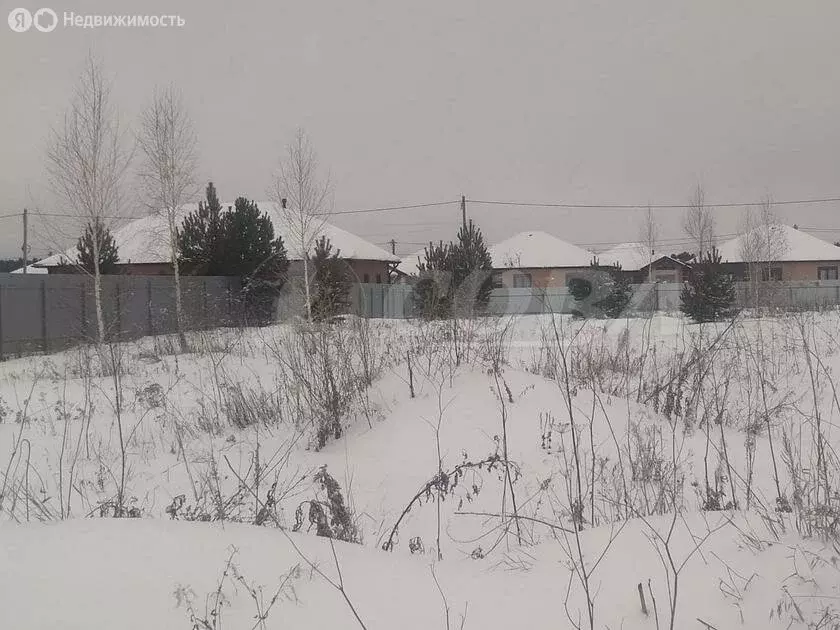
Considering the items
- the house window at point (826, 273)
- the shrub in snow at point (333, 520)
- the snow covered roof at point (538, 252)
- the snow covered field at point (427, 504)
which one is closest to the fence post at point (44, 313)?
the snow covered field at point (427, 504)

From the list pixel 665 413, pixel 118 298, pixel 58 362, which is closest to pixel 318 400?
pixel 665 413

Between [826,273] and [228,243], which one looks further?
[826,273]

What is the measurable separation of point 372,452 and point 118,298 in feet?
Answer: 44.6

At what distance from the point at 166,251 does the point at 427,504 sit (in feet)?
57.5

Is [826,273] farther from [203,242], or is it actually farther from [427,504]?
[427,504]

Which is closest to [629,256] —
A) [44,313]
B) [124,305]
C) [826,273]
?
[826,273]

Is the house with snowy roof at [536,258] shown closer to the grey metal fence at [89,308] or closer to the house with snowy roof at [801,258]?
the house with snowy roof at [801,258]

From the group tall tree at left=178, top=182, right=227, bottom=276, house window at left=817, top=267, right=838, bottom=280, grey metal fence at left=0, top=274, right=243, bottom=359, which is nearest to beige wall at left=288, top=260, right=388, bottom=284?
tall tree at left=178, top=182, right=227, bottom=276

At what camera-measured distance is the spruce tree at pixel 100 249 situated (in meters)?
13.5

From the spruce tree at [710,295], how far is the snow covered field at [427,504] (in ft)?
32.2

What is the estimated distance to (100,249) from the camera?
1555 cm

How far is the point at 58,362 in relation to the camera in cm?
1162

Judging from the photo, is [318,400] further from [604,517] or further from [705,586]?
[705,586]

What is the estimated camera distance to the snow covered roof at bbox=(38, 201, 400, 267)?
1723 cm
